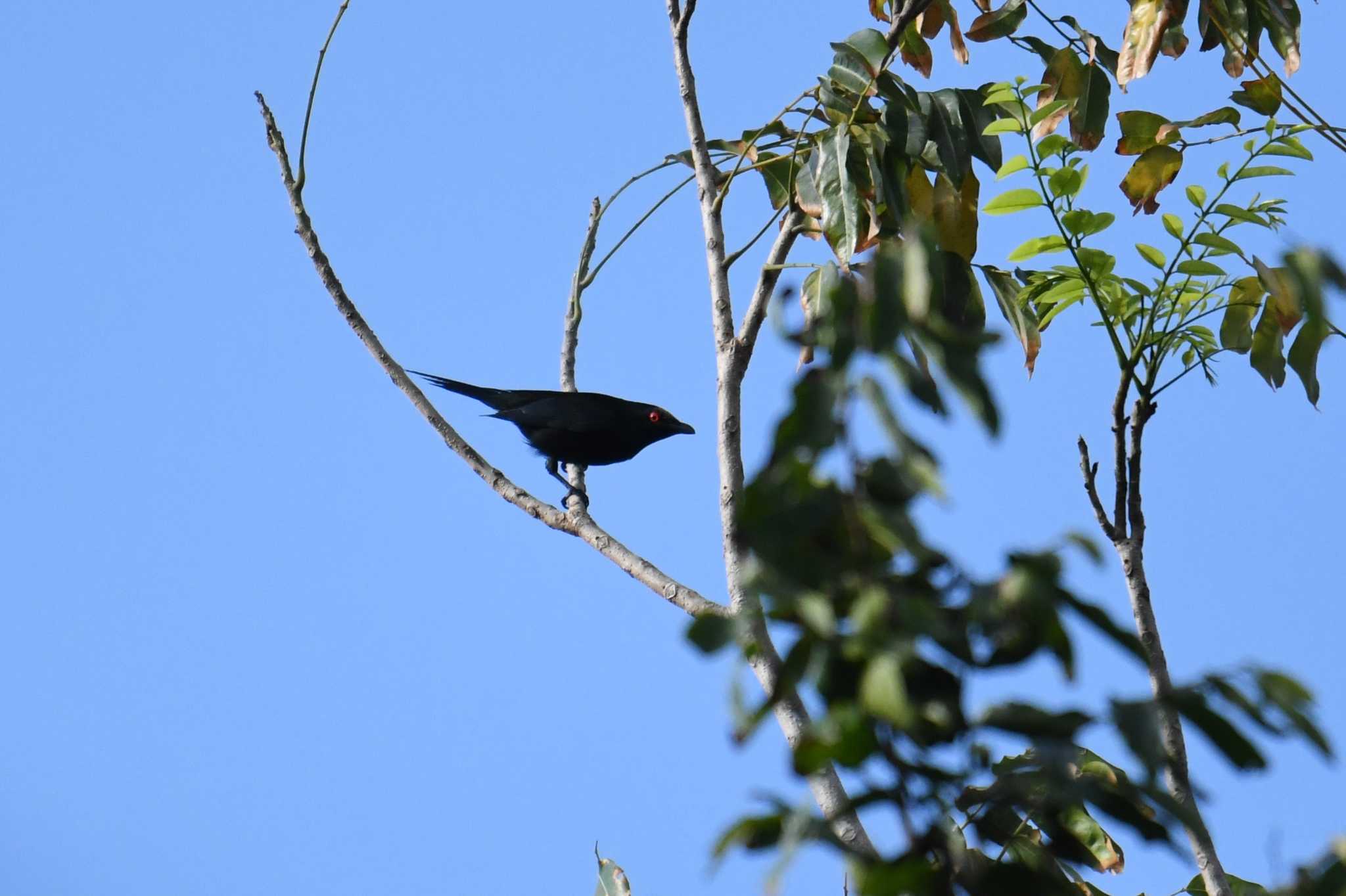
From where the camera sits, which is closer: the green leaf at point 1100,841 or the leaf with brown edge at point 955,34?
the green leaf at point 1100,841

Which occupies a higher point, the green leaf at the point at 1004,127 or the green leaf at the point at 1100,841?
the green leaf at the point at 1004,127

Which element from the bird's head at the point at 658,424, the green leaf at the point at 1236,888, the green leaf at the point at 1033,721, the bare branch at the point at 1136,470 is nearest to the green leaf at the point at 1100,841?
the green leaf at the point at 1236,888

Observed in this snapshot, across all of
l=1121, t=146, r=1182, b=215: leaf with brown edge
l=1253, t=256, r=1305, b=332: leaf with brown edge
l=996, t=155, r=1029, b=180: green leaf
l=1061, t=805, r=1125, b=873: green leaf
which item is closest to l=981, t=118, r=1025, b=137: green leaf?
l=996, t=155, r=1029, b=180: green leaf

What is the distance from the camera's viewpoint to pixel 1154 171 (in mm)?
3086

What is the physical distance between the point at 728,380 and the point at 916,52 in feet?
4.83

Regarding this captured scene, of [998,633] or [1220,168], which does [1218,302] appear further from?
[998,633]

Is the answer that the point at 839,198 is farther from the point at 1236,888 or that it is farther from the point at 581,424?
the point at 581,424

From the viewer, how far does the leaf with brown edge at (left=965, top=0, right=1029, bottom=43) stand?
3564 mm

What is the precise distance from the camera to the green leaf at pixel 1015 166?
112 inches

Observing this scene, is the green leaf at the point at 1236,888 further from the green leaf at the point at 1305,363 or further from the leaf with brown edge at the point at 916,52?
the leaf with brown edge at the point at 916,52

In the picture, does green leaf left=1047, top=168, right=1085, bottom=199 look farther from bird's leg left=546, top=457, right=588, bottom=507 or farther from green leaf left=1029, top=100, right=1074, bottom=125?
bird's leg left=546, top=457, right=588, bottom=507

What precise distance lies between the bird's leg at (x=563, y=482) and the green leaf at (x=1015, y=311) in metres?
2.40

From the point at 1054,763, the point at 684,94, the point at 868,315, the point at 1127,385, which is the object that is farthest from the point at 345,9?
the point at 1054,763

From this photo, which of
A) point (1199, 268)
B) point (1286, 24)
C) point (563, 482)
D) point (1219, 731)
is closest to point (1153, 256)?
point (1199, 268)
